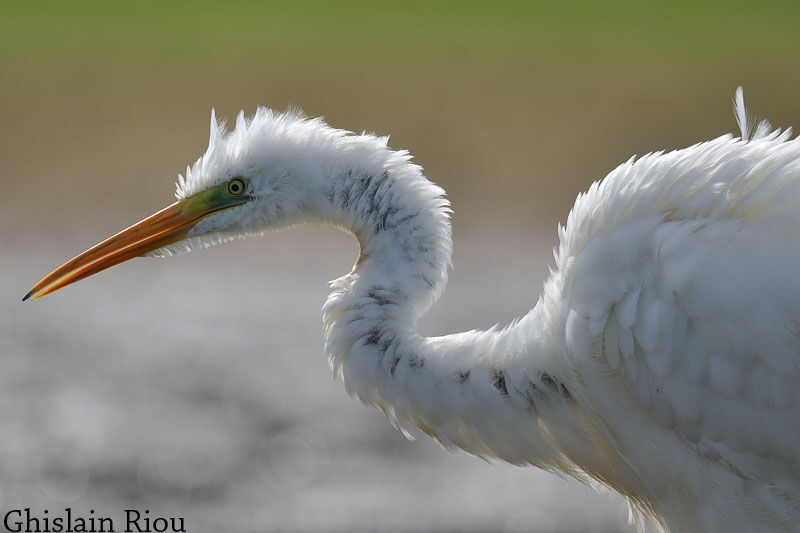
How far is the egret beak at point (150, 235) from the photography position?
381cm

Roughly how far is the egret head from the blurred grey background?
1580 millimetres

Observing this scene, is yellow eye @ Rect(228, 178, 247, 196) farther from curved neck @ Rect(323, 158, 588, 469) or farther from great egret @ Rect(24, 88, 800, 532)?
curved neck @ Rect(323, 158, 588, 469)

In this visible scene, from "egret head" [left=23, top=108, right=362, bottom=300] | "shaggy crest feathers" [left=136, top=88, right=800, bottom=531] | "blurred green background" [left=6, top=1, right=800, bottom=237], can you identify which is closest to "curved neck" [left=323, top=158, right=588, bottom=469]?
"shaggy crest feathers" [left=136, top=88, right=800, bottom=531]

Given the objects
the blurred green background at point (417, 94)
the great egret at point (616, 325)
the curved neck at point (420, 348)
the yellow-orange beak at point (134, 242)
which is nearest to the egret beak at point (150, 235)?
the yellow-orange beak at point (134, 242)

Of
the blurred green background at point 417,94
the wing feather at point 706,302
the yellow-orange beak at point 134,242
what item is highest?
the blurred green background at point 417,94

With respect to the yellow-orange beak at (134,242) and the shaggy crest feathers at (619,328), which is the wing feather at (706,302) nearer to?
the shaggy crest feathers at (619,328)

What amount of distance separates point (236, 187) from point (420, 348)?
0.88m

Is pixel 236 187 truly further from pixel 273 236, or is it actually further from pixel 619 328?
pixel 273 236

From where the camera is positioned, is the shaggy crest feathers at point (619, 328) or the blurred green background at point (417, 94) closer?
the shaggy crest feathers at point (619, 328)

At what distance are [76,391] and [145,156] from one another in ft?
13.3

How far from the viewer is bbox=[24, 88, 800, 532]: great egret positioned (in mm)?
3154

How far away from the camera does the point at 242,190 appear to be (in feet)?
12.4

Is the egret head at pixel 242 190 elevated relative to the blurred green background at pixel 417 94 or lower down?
lower down

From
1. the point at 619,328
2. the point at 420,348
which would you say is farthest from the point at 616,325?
the point at 420,348
